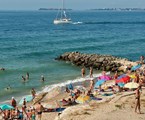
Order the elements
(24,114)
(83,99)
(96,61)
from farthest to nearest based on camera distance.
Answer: (96,61) < (83,99) < (24,114)

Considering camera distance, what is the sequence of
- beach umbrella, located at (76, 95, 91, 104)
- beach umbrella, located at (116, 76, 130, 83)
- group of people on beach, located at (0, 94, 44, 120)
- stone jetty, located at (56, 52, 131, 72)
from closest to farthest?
group of people on beach, located at (0, 94, 44, 120) < beach umbrella, located at (76, 95, 91, 104) < beach umbrella, located at (116, 76, 130, 83) < stone jetty, located at (56, 52, 131, 72)

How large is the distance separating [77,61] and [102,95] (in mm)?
20119

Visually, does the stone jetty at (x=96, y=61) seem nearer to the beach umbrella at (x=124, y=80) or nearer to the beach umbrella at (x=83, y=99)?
the beach umbrella at (x=124, y=80)

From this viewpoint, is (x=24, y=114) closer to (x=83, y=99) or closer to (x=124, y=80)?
(x=83, y=99)

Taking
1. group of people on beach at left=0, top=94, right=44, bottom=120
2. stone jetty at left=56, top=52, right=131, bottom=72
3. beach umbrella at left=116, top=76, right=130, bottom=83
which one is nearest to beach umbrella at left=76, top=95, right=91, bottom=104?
group of people on beach at left=0, top=94, right=44, bottom=120

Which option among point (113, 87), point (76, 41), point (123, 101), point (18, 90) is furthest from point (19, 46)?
point (123, 101)

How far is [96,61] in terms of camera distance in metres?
44.1

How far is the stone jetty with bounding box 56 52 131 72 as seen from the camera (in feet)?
135

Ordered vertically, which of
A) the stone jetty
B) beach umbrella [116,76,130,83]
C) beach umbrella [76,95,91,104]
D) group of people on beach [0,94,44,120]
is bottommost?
the stone jetty

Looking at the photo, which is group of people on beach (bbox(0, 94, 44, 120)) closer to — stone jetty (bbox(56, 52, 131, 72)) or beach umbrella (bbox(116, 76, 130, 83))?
beach umbrella (bbox(116, 76, 130, 83))

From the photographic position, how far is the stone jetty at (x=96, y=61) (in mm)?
41062

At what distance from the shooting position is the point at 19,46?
60.9 meters

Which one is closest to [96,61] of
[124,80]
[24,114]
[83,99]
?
[124,80]

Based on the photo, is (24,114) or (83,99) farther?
(83,99)
